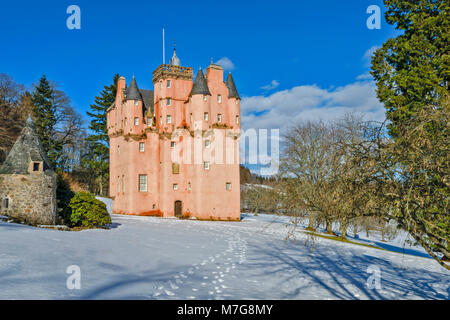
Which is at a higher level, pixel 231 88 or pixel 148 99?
pixel 231 88

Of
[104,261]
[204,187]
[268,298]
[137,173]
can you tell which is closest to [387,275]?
[268,298]

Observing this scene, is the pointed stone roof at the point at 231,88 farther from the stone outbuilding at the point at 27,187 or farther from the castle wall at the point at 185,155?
the stone outbuilding at the point at 27,187

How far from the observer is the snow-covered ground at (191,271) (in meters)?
8.84

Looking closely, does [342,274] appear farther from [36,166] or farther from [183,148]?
[183,148]

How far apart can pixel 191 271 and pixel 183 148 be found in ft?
92.5

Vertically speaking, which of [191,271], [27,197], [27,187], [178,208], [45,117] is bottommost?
[178,208]

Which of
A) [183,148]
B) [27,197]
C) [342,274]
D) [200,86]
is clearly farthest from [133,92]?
[342,274]

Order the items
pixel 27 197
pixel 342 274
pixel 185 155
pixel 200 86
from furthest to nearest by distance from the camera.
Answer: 1. pixel 185 155
2. pixel 200 86
3. pixel 27 197
4. pixel 342 274

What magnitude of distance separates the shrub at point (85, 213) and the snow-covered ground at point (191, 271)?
5.80 m

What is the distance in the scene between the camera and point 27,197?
750 inches

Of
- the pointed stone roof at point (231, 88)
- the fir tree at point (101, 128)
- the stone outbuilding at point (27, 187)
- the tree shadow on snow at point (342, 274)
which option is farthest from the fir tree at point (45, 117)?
the tree shadow on snow at point (342, 274)

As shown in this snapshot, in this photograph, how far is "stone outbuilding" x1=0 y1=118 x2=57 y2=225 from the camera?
18859 mm

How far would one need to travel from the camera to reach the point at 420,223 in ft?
24.2
